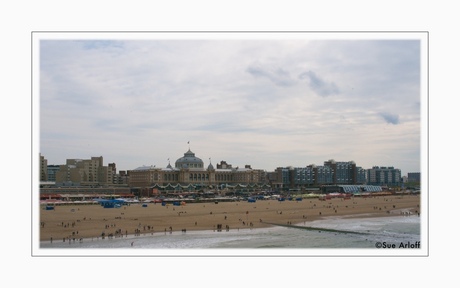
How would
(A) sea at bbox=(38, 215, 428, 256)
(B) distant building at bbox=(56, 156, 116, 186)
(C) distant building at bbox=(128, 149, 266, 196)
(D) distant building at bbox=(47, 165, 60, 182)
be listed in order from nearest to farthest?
(A) sea at bbox=(38, 215, 428, 256) → (D) distant building at bbox=(47, 165, 60, 182) → (B) distant building at bbox=(56, 156, 116, 186) → (C) distant building at bbox=(128, 149, 266, 196)

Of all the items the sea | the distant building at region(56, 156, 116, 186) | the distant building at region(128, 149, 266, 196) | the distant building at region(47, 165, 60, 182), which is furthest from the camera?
the distant building at region(128, 149, 266, 196)

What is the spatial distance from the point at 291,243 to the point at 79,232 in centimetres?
959

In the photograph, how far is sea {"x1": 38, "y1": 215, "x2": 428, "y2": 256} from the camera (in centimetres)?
1495

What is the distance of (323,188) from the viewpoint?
9106 cm

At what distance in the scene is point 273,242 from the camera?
20688mm

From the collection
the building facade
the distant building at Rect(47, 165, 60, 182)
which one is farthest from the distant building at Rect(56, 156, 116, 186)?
the building facade

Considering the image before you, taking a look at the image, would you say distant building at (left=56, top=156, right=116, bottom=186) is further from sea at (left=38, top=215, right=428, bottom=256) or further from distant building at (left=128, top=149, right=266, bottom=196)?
sea at (left=38, top=215, right=428, bottom=256)

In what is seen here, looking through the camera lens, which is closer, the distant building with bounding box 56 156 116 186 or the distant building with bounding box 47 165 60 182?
the distant building with bounding box 47 165 60 182

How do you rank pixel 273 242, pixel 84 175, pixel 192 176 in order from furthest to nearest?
pixel 192 176 → pixel 84 175 → pixel 273 242

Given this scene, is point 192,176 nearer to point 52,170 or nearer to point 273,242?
point 52,170

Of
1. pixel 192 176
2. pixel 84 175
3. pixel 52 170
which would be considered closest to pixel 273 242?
pixel 52 170
